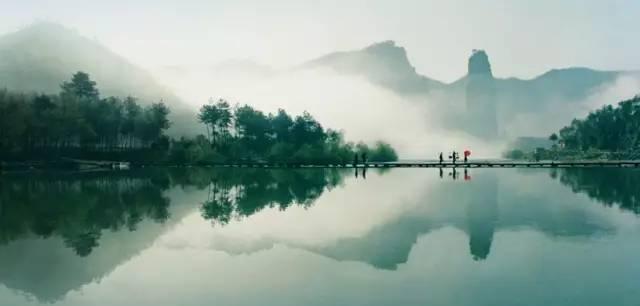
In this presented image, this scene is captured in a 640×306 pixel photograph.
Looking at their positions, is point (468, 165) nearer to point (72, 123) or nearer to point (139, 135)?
point (139, 135)

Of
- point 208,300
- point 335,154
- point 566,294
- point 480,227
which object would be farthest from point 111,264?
point 335,154

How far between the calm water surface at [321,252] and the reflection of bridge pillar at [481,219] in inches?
5.0

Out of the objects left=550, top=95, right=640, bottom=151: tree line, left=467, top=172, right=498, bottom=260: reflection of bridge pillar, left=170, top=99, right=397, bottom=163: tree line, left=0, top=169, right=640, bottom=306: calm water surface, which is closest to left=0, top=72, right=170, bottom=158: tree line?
left=170, top=99, right=397, bottom=163: tree line

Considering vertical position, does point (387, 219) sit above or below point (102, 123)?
below

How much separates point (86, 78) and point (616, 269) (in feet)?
358

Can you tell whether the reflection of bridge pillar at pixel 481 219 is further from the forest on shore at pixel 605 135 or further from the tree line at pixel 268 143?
the forest on shore at pixel 605 135

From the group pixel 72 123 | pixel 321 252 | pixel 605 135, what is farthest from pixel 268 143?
pixel 321 252

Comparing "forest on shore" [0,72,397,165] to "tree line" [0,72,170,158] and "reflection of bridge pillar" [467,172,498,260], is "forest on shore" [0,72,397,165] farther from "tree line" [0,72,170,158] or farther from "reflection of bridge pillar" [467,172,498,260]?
"reflection of bridge pillar" [467,172,498,260]

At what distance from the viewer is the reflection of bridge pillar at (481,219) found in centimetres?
1997

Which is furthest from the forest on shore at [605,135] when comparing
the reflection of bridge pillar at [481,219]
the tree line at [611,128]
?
the reflection of bridge pillar at [481,219]

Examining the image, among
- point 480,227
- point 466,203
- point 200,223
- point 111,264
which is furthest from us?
point 466,203

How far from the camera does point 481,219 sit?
27125 millimetres

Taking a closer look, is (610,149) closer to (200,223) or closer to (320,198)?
(320,198)

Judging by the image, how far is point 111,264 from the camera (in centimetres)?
1792
